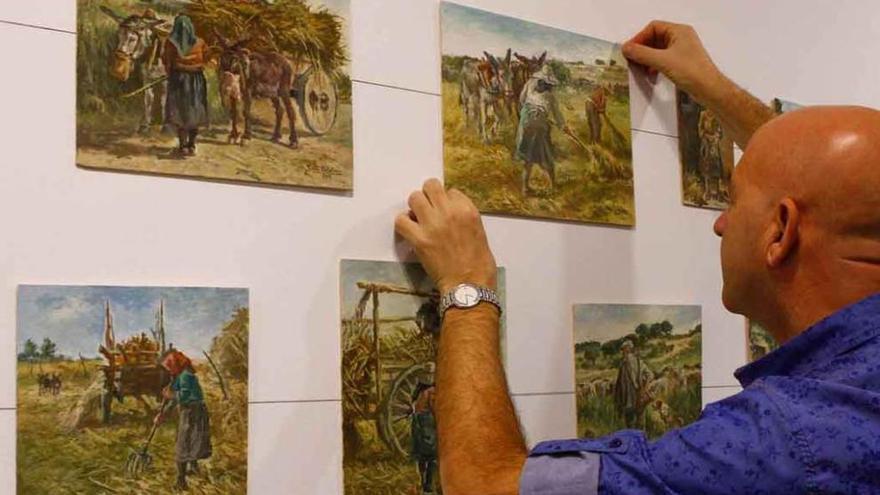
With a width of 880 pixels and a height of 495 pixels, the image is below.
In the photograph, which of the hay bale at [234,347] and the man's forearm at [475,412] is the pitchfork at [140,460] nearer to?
the hay bale at [234,347]

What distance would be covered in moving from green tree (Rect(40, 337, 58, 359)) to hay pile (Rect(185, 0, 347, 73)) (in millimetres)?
Result: 386

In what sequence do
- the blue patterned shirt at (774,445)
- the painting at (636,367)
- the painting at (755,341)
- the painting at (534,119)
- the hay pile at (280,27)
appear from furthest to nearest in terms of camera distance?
the painting at (755,341) < the painting at (636,367) < the painting at (534,119) < the hay pile at (280,27) < the blue patterned shirt at (774,445)

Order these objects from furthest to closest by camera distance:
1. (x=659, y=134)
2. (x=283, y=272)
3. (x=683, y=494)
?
(x=659, y=134)
(x=283, y=272)
(x=683, y=494)

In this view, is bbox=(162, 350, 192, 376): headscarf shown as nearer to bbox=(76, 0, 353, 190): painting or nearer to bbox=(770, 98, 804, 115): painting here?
bbox=(76, 0, 353, 190): painting

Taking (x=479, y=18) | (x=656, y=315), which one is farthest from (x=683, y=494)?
(x=479, y=18)

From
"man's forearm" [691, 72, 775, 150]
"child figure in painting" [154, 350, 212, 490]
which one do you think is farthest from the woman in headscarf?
"man's forearm" [691, 72, 775, 150]

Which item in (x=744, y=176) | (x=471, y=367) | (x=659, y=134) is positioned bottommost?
(x=471, y=367)

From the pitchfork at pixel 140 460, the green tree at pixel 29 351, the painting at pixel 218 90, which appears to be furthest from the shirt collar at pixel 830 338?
the green tree at pixel 29 351

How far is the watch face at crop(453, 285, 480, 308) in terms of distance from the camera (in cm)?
136

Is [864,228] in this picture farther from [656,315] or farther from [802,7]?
[802,7]

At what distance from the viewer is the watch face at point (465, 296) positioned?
136 cm

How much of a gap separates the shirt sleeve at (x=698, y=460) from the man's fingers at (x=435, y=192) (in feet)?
1.26

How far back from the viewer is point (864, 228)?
1177mm

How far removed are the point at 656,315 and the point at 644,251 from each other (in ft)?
0.32
